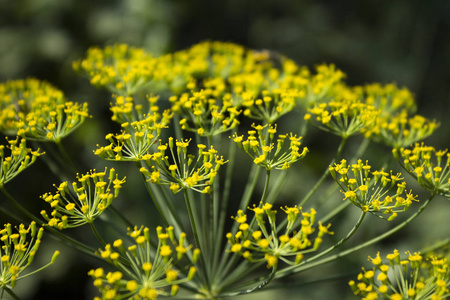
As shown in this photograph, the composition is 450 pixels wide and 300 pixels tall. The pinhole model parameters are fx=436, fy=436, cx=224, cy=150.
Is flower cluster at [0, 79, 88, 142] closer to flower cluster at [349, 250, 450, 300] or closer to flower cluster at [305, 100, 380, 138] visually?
flower cluster at [305, 100, 380, 138]

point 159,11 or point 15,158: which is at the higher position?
point 159,11

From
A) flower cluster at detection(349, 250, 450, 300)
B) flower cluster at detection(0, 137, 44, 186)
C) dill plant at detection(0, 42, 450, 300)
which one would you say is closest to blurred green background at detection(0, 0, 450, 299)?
dill plant at detection(0, 42, 450, 300)

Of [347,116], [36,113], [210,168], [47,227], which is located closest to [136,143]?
[210,168]

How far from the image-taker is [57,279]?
17.8ft

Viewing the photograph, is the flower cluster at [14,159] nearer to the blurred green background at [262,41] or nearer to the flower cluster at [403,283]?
the flower cluster at [403,283]

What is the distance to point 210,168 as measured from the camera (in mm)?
2699

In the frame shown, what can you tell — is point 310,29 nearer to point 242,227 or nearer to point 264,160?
point 264,160

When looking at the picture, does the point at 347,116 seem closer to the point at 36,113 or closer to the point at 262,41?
the point at 36,113

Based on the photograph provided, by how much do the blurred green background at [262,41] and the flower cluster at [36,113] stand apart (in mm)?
1752

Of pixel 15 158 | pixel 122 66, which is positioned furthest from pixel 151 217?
pixel 15 158

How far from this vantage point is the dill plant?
2439 millimetres

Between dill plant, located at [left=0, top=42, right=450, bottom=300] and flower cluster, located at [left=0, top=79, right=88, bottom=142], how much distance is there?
13mm

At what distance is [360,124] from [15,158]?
2.54 meters

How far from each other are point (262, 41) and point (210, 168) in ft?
18.4
